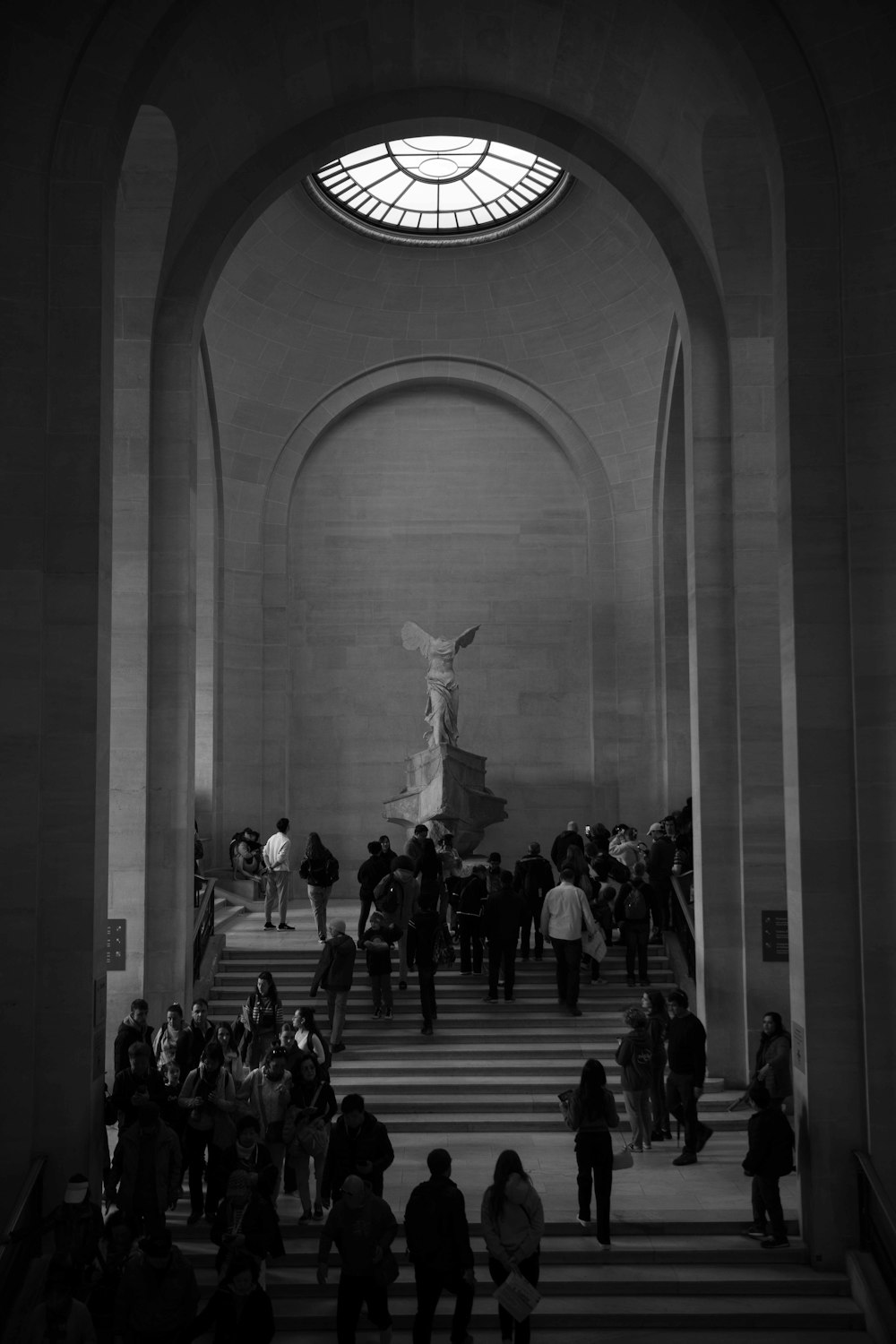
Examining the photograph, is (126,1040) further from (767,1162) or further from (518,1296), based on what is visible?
(767,1162)

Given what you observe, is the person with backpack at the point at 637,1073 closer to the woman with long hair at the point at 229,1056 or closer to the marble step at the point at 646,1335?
the marble step at the point at 646,1335

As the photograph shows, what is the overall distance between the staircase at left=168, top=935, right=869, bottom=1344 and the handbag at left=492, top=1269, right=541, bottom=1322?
58.7 inches

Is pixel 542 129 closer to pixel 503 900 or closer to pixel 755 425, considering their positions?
pixel 755 425

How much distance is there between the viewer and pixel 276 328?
76.2 feet

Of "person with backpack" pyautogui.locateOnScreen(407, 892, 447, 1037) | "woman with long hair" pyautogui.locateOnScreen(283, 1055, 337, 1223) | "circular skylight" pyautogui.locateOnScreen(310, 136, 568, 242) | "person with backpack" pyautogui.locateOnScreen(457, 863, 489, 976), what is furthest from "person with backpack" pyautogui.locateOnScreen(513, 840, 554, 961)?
"circular skylight" pyautogui.locateOnScreen(310, 136, 568, 242)

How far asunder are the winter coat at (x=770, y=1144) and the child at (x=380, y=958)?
536cm

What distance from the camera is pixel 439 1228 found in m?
7.58

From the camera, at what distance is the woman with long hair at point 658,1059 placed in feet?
38.0

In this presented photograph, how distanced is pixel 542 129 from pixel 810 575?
7719 millimetres

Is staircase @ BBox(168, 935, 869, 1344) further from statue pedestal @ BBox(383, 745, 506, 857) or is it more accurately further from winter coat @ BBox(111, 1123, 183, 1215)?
statue pedestal @ BBox(383, 745, 506, 857)

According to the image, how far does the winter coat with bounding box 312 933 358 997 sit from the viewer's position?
12930 millimetres

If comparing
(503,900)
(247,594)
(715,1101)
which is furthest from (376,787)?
(715,1101)

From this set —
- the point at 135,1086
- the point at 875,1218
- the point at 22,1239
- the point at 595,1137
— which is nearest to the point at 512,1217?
the point at 595,1137

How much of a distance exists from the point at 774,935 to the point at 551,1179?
12.8 ft
